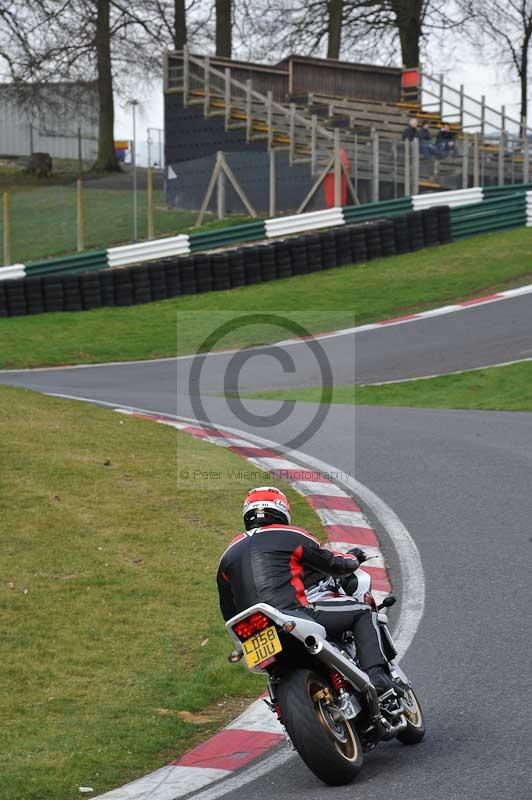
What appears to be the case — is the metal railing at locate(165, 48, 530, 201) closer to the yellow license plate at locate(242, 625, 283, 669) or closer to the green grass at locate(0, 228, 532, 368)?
the green grass at locate(0, 228, 532, 368)

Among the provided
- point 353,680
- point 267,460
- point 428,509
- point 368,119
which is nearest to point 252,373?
point 267,460

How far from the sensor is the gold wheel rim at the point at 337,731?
564 centimetres

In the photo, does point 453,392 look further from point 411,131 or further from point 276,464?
point 411,131

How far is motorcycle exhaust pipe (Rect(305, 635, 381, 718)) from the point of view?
225 inches

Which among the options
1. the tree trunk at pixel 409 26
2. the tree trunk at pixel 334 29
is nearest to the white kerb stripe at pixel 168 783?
the tree trunk at pixel 334 29

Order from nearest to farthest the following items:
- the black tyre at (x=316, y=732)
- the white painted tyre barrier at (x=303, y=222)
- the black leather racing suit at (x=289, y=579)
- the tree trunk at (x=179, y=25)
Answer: the black tyre at (x=316, y=732), the black leather racing suit at (x=289, y=579), the white painted tyre barrier at (x=303, y=222), the tree trunk at (x=179, y=25)

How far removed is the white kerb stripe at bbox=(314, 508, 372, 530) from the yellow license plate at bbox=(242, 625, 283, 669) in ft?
15.3

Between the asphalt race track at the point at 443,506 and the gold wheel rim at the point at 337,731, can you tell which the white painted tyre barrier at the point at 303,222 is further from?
the gold wheel rim at the point at 337,731

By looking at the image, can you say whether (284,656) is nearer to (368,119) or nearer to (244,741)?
(244,741)

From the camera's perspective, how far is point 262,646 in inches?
226

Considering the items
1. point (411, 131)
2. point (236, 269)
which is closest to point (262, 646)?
point (236, 269)

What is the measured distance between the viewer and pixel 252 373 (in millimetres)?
19859

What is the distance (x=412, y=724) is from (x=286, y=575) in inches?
37.4

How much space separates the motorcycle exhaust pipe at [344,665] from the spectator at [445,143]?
86.3 ft
